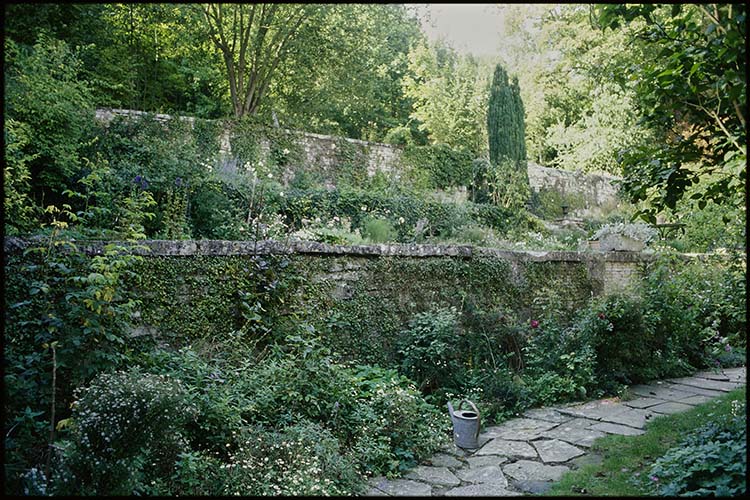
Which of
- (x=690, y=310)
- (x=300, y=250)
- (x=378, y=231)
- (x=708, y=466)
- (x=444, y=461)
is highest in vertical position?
(x=378, y=231)

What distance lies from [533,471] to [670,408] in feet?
7.39

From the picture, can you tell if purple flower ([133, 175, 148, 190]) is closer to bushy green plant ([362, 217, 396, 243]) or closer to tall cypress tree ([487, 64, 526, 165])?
bushy green plant ([362, 217, 396, 243])

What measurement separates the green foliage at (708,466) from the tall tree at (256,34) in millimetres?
4267

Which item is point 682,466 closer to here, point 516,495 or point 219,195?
point 516,495

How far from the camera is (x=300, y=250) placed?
5.26 m

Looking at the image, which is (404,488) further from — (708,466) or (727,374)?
(727,374)

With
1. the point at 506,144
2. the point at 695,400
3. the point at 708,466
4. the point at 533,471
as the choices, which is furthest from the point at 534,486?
the point at 506,144

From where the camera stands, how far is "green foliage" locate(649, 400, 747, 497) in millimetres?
2820

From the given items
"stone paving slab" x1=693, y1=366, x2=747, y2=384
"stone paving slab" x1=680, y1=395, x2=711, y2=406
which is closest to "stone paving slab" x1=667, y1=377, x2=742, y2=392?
"stone paving slab" x1=693, y1=366, x2=747, y2=384

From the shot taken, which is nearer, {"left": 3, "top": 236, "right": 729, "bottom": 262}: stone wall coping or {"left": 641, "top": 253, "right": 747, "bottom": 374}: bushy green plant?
{"left": 3, "top": 236, "right": 729, "bottom": 262}: stone wall coping

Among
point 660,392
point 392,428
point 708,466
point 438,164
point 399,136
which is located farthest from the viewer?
point 399,136

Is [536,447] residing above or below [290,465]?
below

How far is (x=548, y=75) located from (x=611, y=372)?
7270mm

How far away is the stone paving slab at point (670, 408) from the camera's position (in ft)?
16.5
